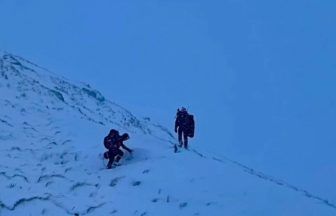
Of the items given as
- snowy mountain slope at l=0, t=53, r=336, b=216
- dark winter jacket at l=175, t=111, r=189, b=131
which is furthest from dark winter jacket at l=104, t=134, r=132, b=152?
dark winter jacket at l=175, t=111, r=189, b=131

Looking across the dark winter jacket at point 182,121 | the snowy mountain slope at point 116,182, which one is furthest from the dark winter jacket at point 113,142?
the dark winter jacket at point 182,121

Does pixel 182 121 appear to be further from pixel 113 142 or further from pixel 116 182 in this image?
pixel 116 182

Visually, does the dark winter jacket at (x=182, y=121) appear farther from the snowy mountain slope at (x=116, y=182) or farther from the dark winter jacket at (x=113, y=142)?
the dark winter jacket at (x=113, y=142)

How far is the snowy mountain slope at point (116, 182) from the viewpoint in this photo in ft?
47.1

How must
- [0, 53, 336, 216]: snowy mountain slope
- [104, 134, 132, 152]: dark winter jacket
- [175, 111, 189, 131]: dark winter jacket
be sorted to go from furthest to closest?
[175, 111, 189, 131]: dark winter jacket → [104, 134, 132, 152]: dark winter jacket → [0, 53, 336, 216]: snowy mountain slope

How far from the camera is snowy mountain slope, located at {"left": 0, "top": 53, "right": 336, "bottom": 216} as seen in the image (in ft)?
47.1

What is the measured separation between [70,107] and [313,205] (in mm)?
12914

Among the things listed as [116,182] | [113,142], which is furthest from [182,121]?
[116,182]

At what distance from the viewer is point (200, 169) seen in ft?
54.9

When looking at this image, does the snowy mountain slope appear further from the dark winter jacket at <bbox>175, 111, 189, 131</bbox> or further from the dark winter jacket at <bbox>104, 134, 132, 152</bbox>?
the dark winter jacket at <bbox>175, 111, 189, 131</bbox>

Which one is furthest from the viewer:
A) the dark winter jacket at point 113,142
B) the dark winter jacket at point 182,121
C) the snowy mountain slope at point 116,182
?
the dark winter jacket at point 182,121

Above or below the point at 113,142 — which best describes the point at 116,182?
below

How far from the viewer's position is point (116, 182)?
15859 millimetres

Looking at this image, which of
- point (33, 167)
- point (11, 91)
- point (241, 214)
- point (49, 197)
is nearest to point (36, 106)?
point (11, 91)
